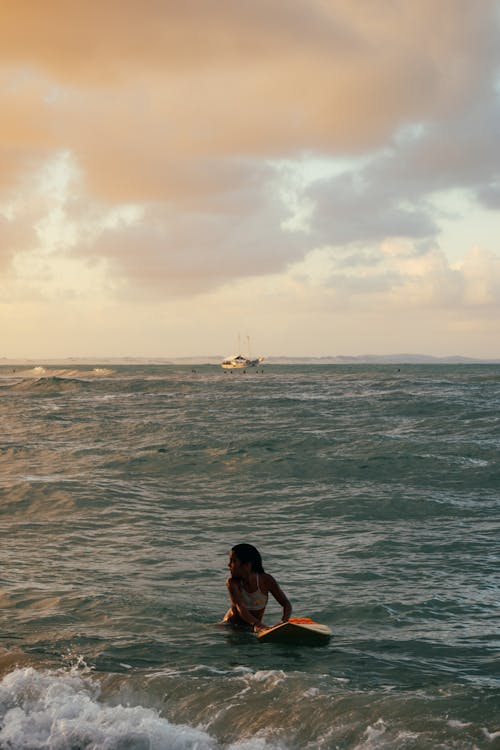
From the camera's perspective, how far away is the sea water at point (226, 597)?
665 centimetres

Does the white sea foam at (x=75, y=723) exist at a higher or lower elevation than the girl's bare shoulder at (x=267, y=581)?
lower

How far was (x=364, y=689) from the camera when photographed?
730 centimetres

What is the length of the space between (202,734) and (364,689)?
5.79 ft

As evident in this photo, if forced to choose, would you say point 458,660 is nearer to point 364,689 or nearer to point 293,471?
point 364,689

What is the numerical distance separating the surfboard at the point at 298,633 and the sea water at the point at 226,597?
0.39ft

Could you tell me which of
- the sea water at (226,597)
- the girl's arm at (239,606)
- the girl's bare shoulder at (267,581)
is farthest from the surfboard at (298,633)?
the girl's bare shoulder at (267,581)

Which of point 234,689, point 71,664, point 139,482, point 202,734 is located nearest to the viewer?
point 202,734

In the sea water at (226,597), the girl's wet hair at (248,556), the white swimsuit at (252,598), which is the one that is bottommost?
the sea water at (226,597)

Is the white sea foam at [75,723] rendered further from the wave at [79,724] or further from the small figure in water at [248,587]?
the small figure in water at [248,587]

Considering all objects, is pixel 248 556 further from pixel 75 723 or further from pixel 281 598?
pixel 75 723

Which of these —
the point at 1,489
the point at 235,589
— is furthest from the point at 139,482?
the point at 235,589

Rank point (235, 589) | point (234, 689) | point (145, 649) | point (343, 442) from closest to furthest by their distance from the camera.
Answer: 1. point (234, 689)
2. point (145, 649)
3. point (235, 589)
4. point (343, 442)

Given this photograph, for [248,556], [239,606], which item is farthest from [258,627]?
[248,556]

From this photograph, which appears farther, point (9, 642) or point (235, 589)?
point (235, 589)
